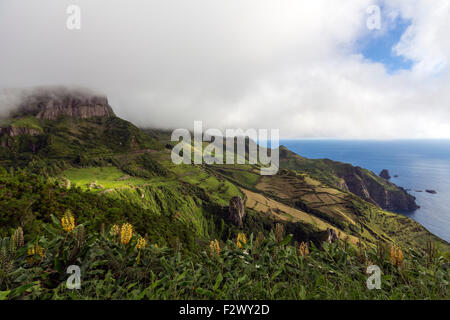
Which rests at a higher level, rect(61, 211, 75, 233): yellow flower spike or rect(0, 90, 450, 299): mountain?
rect(61, 211, 75, 233): yellow flower spike

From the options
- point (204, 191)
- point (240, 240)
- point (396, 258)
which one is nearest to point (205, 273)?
point (240, 240)

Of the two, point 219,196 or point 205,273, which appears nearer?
point 205,273

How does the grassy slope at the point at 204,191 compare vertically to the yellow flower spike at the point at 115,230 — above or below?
below

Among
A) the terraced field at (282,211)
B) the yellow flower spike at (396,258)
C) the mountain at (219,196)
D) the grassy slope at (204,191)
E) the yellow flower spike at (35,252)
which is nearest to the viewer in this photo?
the yellow flower spike at (35,252)

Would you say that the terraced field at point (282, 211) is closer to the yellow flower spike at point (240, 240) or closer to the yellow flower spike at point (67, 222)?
the yellow flower spike at point (240, 240)

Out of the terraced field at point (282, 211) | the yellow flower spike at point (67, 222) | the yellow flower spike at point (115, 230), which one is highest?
the yellow flower spike at point (67, 222)

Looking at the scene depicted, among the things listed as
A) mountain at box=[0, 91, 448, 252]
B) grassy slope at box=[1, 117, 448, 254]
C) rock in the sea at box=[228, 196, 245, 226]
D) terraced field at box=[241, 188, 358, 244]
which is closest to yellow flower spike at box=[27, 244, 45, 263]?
mountain at box=[0, 91, 448, 252]

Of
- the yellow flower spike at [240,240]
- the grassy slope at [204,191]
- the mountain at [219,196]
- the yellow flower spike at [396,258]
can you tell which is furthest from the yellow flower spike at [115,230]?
the grassy slope at [204,191]

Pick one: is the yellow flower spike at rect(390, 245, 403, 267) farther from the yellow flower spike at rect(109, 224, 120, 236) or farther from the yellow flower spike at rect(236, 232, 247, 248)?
the yellow flower spike at rect(109, 224, 120, 236)

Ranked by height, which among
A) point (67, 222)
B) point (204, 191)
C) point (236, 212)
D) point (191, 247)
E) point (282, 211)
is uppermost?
point (67, 222)

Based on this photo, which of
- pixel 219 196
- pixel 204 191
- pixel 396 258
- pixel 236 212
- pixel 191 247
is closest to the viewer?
pixel 396 258

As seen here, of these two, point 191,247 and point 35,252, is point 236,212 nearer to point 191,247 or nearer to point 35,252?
point 191,247
